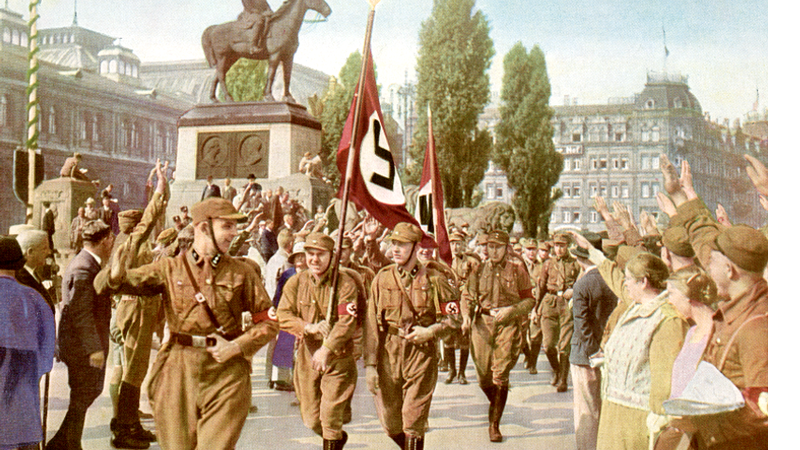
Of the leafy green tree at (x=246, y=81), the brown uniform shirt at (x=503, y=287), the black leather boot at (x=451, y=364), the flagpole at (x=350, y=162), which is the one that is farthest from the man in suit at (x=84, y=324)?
the leafy green tree at (x=246, y=81)

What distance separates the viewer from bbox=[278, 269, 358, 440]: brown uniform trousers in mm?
5629

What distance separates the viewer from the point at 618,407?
4.43 meters

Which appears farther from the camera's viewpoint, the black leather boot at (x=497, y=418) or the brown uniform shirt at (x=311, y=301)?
the black leather boot at (x=497, y=418)

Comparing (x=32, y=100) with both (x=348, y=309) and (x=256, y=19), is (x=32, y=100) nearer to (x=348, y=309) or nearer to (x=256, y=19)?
(x=256, y=19)

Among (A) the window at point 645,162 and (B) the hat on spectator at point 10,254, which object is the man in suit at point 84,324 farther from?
(A) the window at point 645,162

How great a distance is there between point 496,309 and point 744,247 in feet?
10.5

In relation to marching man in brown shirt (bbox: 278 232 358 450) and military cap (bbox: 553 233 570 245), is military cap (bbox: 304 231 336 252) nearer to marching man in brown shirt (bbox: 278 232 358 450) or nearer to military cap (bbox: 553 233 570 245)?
marching man in brown shirt (bbox: 278 232 358 450)

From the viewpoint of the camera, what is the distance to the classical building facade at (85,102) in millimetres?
8508

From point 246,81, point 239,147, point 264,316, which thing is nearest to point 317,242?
point 264,316

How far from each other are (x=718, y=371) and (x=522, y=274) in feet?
11.5

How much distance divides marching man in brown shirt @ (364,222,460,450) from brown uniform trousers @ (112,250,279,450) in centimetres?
133

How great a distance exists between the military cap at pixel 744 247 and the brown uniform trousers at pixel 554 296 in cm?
457
